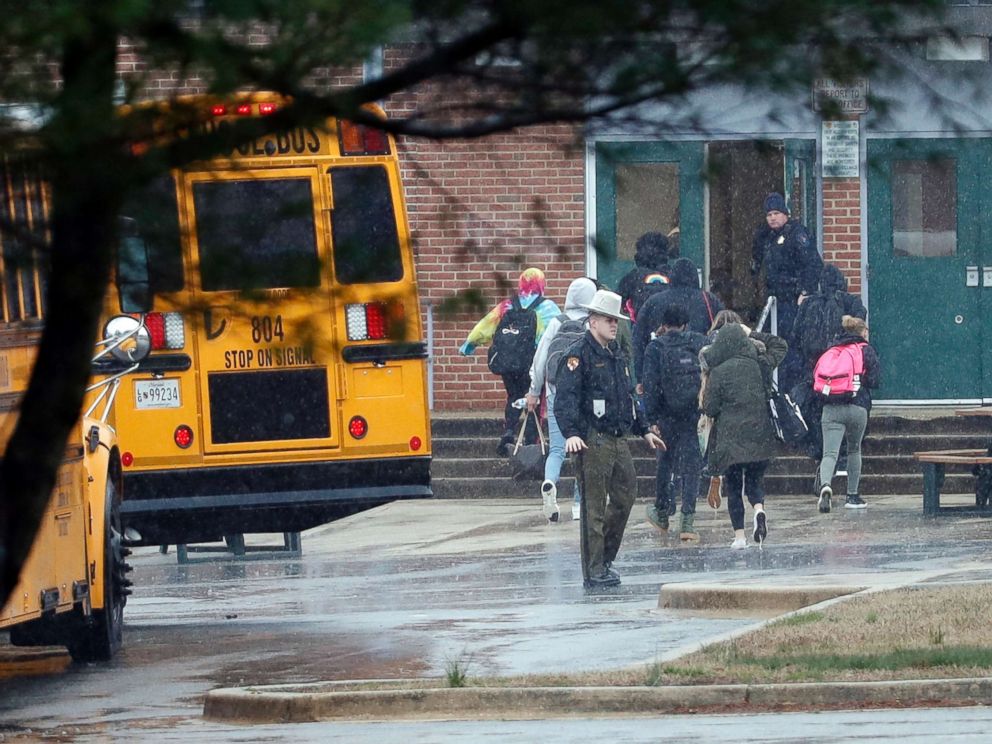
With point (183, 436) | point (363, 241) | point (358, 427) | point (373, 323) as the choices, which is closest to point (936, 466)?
point (358, 427)

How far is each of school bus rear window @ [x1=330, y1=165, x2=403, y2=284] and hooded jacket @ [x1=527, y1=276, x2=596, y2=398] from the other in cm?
1110

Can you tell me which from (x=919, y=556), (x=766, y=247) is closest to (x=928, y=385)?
(x=766, y=247)

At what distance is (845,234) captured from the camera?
23.4 m

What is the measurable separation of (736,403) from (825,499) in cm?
285

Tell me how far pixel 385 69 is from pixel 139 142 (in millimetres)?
620

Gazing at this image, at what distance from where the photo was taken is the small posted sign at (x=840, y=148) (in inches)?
199

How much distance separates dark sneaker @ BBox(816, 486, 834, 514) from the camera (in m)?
19.4

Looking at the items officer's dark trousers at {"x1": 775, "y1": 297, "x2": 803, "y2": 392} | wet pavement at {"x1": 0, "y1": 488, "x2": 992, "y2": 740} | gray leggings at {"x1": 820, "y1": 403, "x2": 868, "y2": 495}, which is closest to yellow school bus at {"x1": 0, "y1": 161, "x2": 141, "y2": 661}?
wet pavement at {"x1": 0, "y1": 488, "x2": 992, "y2": 740}

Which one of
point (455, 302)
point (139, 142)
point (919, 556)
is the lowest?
point (919, 556)

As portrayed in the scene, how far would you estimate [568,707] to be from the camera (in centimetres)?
967

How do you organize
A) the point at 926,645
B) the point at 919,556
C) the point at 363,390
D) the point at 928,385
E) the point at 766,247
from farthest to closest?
the point at 928,385 → the point at 766,247 → the point at 919,556 → the point at 363,390 → the point at 926,645

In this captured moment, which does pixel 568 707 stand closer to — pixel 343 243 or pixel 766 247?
pixel 343 243

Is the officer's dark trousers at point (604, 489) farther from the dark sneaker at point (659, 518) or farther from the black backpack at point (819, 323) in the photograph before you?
the black backpack at point (819, 323)

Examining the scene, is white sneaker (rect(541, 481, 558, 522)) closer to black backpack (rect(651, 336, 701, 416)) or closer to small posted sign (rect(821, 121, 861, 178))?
black backpack (rect(651, 336, 701, 416))
